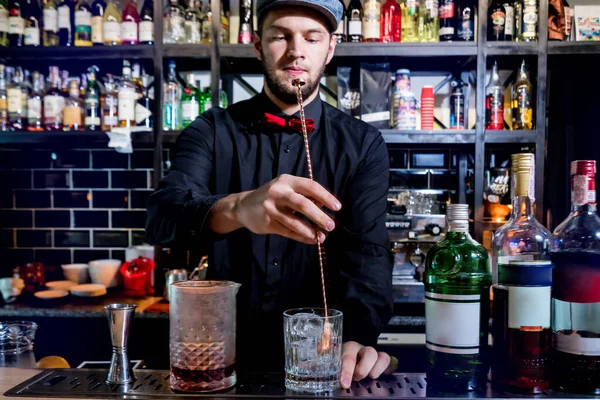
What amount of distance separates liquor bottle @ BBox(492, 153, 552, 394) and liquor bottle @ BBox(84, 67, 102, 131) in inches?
85.2

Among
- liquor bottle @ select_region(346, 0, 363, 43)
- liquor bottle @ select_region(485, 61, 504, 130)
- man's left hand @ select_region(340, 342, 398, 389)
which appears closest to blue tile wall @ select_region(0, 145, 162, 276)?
liquor bottle @ select_region(346, 0, 363, 43)

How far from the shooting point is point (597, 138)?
2.47 meters

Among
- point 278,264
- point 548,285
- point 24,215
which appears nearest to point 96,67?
point 24,215

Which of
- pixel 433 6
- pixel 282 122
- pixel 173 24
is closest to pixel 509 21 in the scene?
pixel 433 6

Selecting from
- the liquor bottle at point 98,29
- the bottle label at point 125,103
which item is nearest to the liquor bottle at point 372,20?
the bottle label at point 125,103

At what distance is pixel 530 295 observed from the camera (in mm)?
819

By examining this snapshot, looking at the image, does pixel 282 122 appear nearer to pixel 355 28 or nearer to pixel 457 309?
pixel 457 309

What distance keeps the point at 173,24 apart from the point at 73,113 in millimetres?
655

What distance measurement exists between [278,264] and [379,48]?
1292 mm

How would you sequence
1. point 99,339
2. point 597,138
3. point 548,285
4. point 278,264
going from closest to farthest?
point 548,285 < point 278,264 < point 99,339 < point 597,138

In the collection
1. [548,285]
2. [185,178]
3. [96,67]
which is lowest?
[548,285]

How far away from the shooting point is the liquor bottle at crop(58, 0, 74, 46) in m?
2.53

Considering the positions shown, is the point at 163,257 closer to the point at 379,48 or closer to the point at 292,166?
the point at 292,166

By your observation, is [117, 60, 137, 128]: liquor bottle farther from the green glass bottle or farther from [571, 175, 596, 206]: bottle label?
[571, 175, 596, 206]: bottle label
